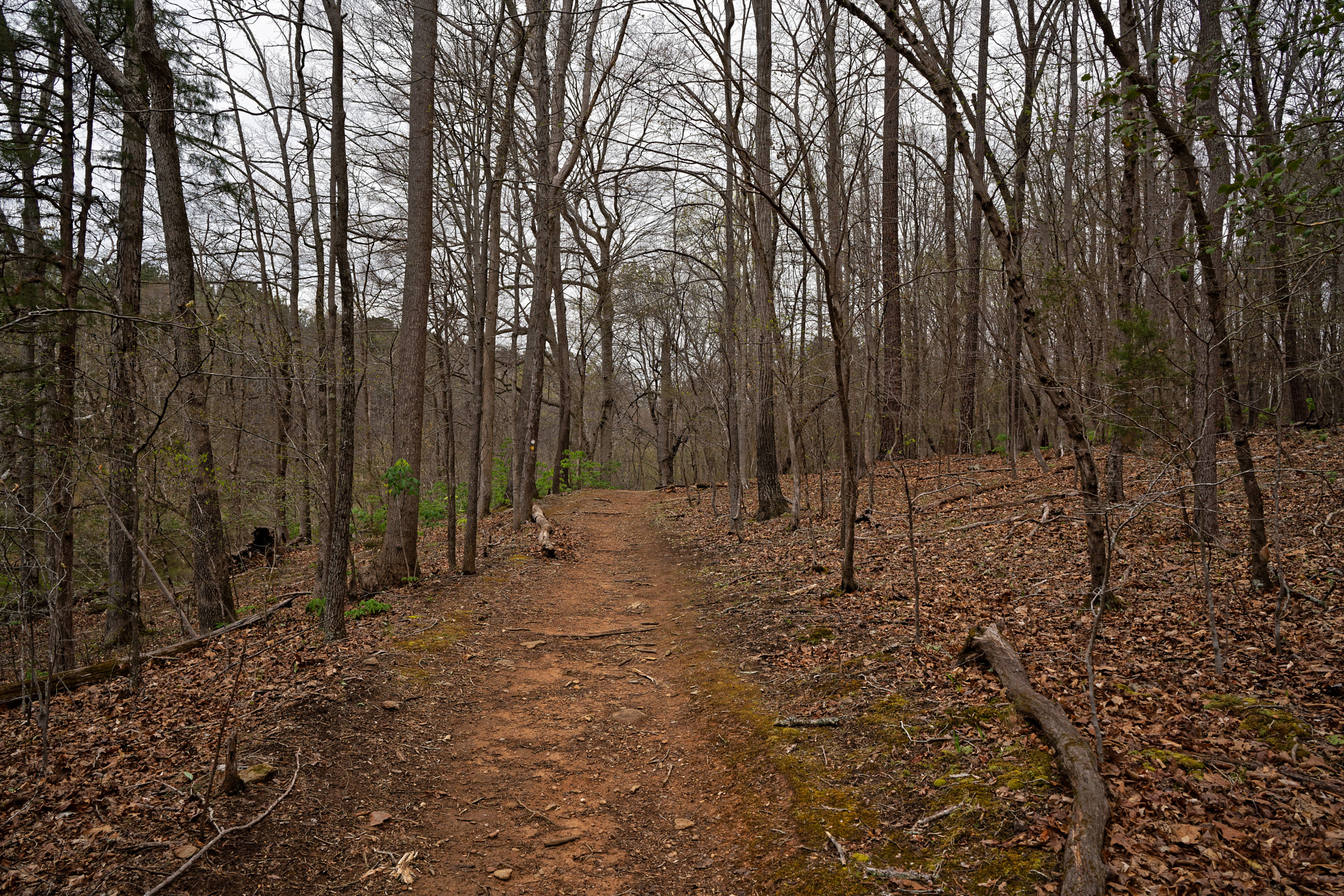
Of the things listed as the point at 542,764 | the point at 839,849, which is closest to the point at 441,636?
the point at 542,764

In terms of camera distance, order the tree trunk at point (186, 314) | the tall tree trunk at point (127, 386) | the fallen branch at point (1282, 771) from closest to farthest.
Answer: the fallen branch at point (1282, 771) → the tall tree trunk at point (127, 386) → the tree trunk at point (186, 314)

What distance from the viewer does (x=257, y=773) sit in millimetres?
3969

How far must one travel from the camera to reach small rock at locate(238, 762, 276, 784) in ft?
12.8

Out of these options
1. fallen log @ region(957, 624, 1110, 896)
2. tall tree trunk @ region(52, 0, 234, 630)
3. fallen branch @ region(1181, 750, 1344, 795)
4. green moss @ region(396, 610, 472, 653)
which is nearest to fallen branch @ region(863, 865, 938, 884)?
fallen log @ region(957, 624, 1110, 896)

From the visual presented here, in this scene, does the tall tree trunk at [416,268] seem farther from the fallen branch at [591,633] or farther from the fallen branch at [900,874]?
the fallen branch at [900,874]

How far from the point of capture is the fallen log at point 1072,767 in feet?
8.93

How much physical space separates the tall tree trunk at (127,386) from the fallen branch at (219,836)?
2233 millimetres

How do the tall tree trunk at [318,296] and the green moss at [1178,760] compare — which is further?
the tall tree trunk at [318,296]

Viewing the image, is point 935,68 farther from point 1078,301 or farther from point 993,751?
point 1078,301

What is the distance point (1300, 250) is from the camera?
434 centimetres

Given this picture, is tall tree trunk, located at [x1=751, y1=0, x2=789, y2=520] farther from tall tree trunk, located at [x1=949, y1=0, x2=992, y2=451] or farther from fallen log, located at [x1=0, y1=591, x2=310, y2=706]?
fallen log, located at [x1=0, y1=591, x2=310, y2=706]

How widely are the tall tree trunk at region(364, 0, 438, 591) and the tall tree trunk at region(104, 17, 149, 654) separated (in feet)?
9.50

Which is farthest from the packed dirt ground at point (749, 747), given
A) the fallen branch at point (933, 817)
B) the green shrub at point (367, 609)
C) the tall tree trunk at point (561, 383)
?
the tall tree trunk at point (561, 383)

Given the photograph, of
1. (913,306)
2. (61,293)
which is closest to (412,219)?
(61,293)
